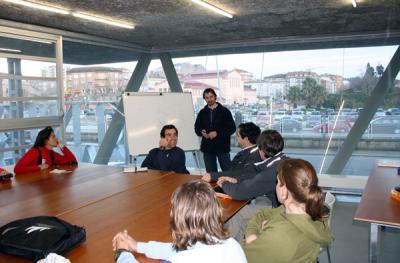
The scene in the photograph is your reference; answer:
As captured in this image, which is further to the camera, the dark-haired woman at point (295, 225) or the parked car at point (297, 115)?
A: the parked car at point (297, 115)

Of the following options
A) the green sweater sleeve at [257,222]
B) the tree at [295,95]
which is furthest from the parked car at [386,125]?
the green sweater sleeve at [257,222]

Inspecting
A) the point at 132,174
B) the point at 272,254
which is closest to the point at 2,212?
the point at 132,174

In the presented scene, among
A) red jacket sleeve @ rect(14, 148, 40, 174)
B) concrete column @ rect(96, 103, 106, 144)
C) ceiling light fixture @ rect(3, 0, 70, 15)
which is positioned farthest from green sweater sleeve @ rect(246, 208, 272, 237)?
concrete column @ rect(96, 103, 106, 144)

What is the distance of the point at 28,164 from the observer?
3.63 m

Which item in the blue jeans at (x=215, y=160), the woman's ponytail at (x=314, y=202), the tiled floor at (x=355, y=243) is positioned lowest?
the tiled floor at (x=355, y=243)

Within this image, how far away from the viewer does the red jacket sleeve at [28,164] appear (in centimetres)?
Answer: 352

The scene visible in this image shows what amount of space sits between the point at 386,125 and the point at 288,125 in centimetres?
150

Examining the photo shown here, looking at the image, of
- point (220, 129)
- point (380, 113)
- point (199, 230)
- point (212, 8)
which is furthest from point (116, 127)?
point (199, 230)

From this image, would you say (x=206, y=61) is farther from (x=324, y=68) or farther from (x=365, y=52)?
(x=365, y=52)

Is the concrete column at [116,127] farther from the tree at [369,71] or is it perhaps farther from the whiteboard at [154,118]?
the tree at [369,71]

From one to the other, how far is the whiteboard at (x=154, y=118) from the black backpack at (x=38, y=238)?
343cm

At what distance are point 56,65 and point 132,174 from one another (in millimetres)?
2527

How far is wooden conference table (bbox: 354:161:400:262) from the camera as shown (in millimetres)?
2020

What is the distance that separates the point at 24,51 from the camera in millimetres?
4605
